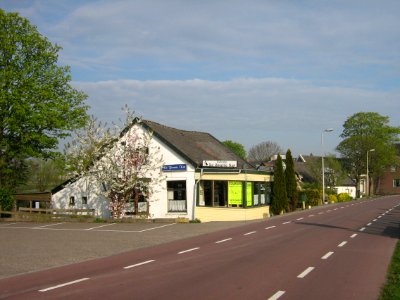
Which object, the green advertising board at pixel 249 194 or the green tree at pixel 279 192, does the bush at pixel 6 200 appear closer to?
the green advertising board at pixel 249 194

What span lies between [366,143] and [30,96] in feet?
199

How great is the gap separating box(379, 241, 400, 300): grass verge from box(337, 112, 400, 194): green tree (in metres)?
70.2

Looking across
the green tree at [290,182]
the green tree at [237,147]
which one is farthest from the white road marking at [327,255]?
the green tree at [237,147]

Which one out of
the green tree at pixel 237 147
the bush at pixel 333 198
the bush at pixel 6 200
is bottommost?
the bush at pixel 333 198

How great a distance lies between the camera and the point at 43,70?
35281 millimetres

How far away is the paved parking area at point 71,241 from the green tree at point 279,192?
10.6m

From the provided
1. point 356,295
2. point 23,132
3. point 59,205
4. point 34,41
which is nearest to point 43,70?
point 34,41

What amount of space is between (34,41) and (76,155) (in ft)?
32.1

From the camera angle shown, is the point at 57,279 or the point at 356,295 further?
the point at 57,279

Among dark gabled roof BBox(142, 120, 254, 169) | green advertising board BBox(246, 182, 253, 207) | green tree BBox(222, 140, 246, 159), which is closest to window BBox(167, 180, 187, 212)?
dark gabled roof BBox(142, 120, 254, 169)

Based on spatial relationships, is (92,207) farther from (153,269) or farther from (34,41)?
(153,269)

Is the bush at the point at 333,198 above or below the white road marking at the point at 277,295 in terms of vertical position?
below

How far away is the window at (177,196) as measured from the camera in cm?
3005

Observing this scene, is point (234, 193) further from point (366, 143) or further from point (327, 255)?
point (366, 143)
